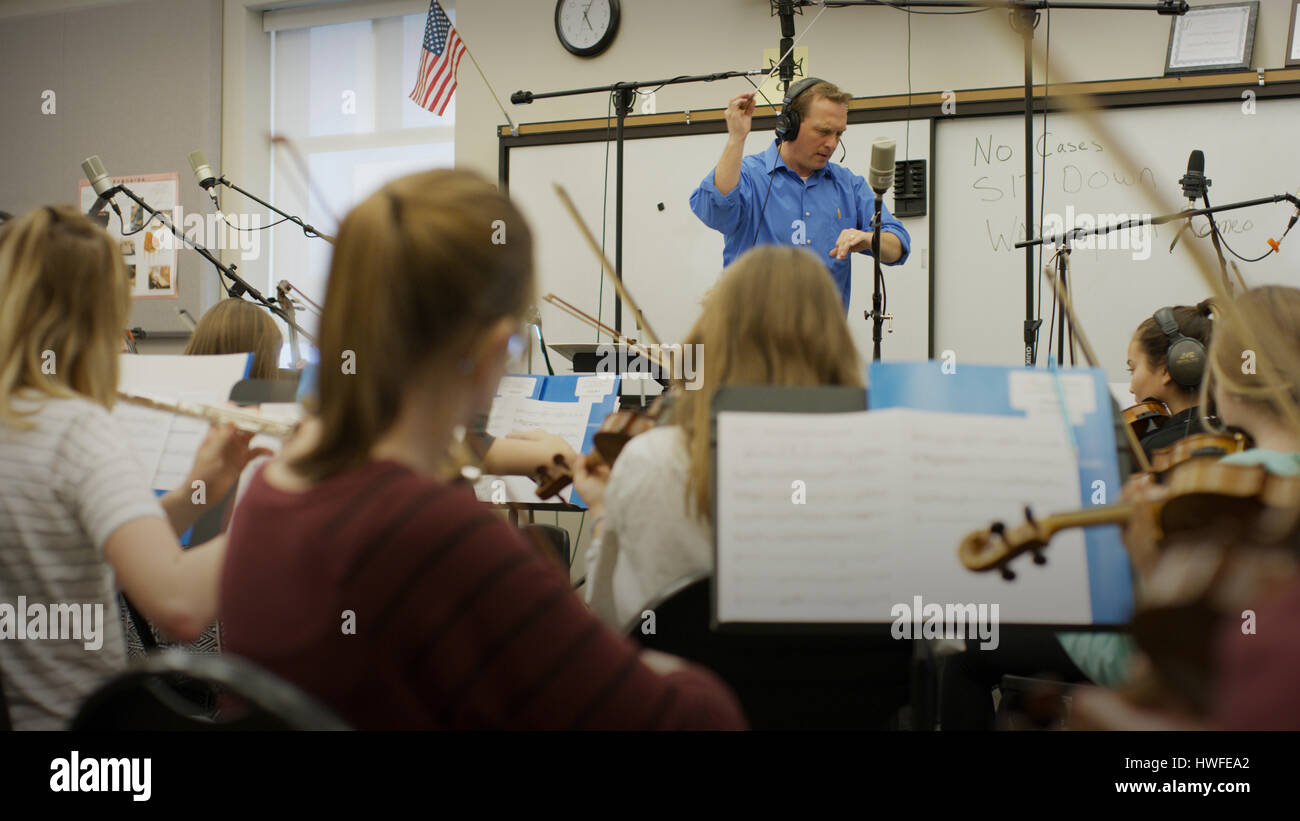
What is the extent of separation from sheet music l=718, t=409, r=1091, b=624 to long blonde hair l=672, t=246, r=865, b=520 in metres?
0.23

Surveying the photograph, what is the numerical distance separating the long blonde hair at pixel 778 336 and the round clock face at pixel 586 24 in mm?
3424

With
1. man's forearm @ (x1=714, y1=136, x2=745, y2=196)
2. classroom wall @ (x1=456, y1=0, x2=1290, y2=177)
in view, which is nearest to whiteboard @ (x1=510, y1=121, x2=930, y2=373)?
classroom wall @ (x1=456, y1=0, x2=1290, y2=177)

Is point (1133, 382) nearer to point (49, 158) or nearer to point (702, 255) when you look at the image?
point (702, 255)

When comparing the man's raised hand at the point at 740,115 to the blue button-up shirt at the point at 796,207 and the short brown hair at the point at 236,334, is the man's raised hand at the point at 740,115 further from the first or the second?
the short brown hair at the point at 236,334

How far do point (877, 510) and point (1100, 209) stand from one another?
327 centimetres

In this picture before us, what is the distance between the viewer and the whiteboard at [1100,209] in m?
3.64

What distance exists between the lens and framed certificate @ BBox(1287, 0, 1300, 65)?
11.8 ft

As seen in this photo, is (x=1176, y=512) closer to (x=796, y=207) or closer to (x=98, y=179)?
(x=796, y=207)

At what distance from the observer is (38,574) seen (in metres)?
1.12

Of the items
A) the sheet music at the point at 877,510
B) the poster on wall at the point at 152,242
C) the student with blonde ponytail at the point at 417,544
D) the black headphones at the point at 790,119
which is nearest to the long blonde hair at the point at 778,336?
the sheet music at the point at 877,510

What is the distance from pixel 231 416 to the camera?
56.4 inches

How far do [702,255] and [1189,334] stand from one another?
6.91 feet

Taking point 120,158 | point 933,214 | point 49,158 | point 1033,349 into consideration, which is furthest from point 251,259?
point 1033,349

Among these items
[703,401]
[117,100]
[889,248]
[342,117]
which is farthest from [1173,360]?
[117,100]
